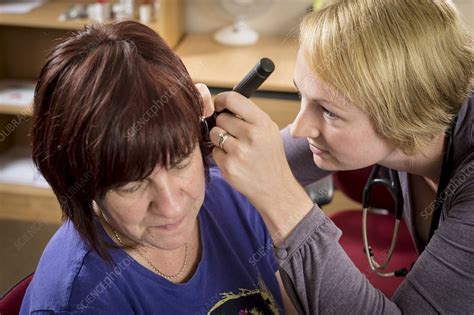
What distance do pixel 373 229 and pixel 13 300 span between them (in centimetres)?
111

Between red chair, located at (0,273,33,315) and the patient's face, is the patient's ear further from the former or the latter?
red chair, located at (0,273,33,315)

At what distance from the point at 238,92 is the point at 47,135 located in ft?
0.97

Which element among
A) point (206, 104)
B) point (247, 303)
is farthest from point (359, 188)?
point (206, 104)

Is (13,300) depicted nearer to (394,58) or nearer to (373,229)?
(394,58)

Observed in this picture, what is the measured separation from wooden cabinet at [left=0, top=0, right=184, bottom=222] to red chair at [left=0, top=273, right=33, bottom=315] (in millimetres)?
1298

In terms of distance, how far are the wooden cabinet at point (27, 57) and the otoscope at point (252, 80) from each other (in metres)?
1.42

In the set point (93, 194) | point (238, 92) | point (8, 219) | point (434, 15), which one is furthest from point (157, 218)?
point (8, 219)

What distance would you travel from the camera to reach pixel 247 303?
110 cm

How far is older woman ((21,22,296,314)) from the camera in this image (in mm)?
824

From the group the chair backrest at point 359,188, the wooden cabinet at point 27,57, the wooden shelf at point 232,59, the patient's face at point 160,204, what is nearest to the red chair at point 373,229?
the chair backrest at point 359,188

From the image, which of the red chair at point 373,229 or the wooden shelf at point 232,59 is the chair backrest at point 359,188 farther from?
the wooden shelf at point 232,59

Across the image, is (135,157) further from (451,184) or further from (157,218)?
(451,184)

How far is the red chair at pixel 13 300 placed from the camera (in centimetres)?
100

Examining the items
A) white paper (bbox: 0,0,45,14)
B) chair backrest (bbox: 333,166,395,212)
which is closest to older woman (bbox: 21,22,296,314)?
chair backrest (bbox: 333,166,395,212)
